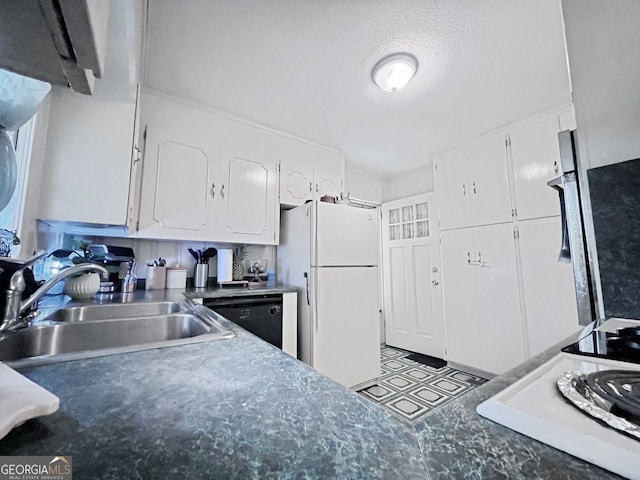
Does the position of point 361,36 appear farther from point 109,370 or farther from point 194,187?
point 109,370

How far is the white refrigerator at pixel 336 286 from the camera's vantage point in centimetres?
206

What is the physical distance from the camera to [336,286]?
7.04ft

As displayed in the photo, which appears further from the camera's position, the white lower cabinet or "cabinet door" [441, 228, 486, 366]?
"cabinet door" [441, 228, 486, 366]

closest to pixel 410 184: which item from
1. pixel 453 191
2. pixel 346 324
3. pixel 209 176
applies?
pixel 453 191

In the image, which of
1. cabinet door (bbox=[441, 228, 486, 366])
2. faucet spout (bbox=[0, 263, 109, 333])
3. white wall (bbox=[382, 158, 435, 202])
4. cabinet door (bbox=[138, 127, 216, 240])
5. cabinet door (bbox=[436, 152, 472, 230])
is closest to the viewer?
faucet spout (bbox=[0, 263, 109, 333])

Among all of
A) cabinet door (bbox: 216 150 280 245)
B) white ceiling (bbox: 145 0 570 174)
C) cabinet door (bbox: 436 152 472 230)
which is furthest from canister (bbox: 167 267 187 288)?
cabinet door (bbox: 436 152 472 230)

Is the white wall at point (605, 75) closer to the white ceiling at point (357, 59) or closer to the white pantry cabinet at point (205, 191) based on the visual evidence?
the white ceiling at point (357, 59)

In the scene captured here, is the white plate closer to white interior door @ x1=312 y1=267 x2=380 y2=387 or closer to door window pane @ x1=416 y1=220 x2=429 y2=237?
white interior door @ x1=312 y1=267 x2=380 y2=387

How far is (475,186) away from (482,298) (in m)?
1.08

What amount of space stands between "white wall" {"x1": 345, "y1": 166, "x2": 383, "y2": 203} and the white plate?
318cm

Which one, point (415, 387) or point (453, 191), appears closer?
point (415, 387)

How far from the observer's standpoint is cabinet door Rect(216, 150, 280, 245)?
220 centimetres

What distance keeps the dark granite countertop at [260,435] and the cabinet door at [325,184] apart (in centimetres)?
238

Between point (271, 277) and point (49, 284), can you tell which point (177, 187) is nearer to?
point (271, 277)
